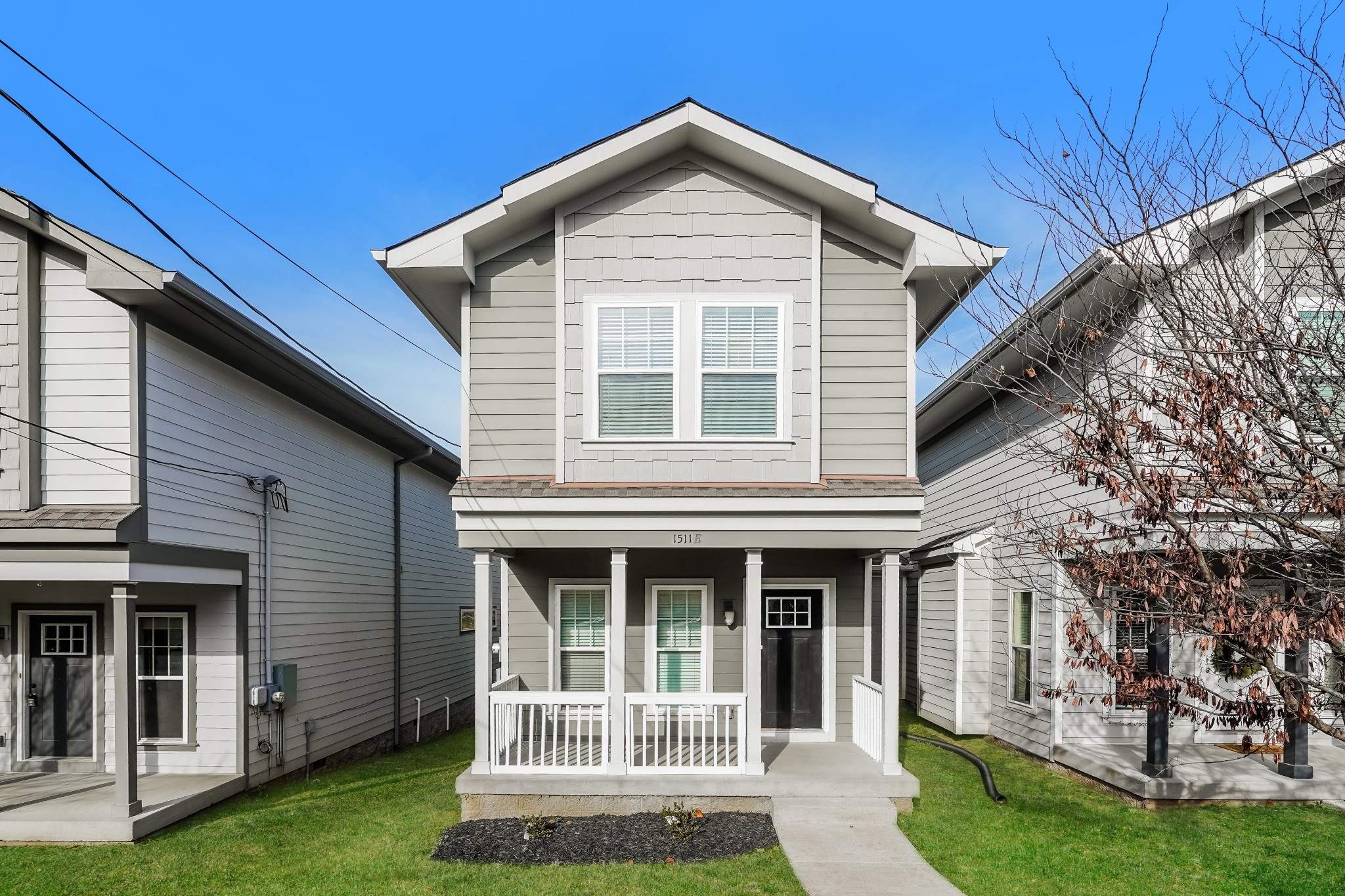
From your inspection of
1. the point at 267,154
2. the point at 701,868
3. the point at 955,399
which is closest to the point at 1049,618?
the point at 955,399

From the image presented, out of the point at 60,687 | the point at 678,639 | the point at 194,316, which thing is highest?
the point at 194,316

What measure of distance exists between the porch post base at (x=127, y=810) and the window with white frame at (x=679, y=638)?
5.31 meters

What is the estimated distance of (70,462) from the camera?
845 centimetres

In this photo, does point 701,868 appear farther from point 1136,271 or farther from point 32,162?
point 32,162

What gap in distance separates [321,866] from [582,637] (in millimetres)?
3870

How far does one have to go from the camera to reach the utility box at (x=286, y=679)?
34.4 ft

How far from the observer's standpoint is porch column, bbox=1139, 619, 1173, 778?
8.65m

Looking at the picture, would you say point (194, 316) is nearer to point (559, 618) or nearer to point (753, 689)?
point (559, 618)

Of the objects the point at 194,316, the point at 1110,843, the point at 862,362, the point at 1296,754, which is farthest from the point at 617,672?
the point at 1296,754

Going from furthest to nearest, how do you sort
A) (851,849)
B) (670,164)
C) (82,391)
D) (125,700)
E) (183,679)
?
(183,679) < (670,164) < (82,391) < (125,700) < (851,849)

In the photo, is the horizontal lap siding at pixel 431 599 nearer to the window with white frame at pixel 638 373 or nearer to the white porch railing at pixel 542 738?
the white porch railing at pixel 542 738

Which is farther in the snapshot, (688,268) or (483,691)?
(688,268)

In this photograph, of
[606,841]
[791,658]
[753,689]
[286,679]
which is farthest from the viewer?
Result: [286,679]

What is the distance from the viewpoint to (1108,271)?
820 cm
